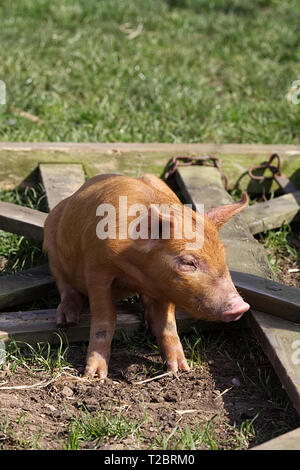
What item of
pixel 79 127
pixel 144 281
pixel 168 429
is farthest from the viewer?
pixel 79 127

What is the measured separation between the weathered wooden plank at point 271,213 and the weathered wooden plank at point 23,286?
4.47 ft

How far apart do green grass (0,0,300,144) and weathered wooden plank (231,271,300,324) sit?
2282 millimetres

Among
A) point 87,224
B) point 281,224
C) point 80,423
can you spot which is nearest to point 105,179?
point 87,224

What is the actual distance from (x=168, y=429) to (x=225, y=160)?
8.76ft

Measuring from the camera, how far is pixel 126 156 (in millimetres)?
4898

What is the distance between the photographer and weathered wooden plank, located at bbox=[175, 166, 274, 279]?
385 cm

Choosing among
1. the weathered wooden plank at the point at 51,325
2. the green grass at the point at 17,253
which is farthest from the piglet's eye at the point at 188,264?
the green grass at the point at 17,253

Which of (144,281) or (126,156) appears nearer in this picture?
(144,281)

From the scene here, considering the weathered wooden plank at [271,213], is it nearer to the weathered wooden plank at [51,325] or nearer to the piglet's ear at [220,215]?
the weathered wooden plank at [51,325]

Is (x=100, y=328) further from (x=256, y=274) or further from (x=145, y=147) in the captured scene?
(x=145, y=147)

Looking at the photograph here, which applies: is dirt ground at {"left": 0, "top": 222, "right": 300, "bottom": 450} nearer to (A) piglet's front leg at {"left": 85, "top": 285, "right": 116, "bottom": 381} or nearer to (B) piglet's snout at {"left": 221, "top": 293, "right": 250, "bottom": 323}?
(A) piglet's front leg at {"left": 85, "top": 285, "right": 116, "bottom": 381}

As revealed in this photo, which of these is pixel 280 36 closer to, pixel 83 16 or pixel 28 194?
pixel 83 16

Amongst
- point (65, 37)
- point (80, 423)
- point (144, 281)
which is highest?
point (144, 281)

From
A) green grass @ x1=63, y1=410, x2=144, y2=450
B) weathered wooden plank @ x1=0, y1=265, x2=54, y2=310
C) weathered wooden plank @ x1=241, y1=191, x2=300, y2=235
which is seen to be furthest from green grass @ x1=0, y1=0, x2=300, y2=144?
green grass @ x1=63, y1=410, x2=144, y2=450
